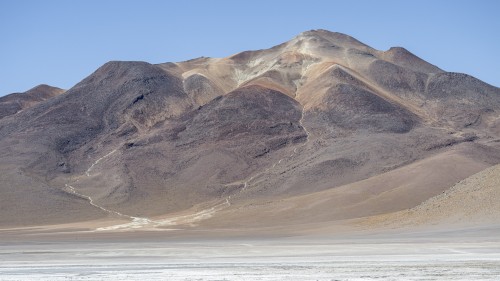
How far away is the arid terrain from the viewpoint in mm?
54562

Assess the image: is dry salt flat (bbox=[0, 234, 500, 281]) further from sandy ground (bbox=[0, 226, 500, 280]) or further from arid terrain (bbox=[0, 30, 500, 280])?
arid terrain (bbox=[0, 30, 500, 280])

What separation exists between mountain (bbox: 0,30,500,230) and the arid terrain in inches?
16.4

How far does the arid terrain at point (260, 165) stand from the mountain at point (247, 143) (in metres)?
0.42

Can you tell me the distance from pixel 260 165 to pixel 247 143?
10.0 metres

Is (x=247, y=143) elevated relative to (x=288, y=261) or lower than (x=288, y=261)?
elevated

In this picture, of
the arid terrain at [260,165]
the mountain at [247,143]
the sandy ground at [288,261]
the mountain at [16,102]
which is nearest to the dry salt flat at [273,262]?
the sandy ground at [288,261]

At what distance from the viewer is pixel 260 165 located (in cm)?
13962

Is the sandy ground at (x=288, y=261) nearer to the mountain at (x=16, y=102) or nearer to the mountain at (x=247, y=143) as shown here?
the mountain at (x=247, y=143)

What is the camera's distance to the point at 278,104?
16088 centimetres

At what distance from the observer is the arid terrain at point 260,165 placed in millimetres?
54562

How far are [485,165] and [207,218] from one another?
4129cm

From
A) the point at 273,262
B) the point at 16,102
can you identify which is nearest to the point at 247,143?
the point at 16,102

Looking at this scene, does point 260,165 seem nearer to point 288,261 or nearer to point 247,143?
point 247,143

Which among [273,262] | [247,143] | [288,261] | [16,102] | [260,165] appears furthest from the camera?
[16,102]
